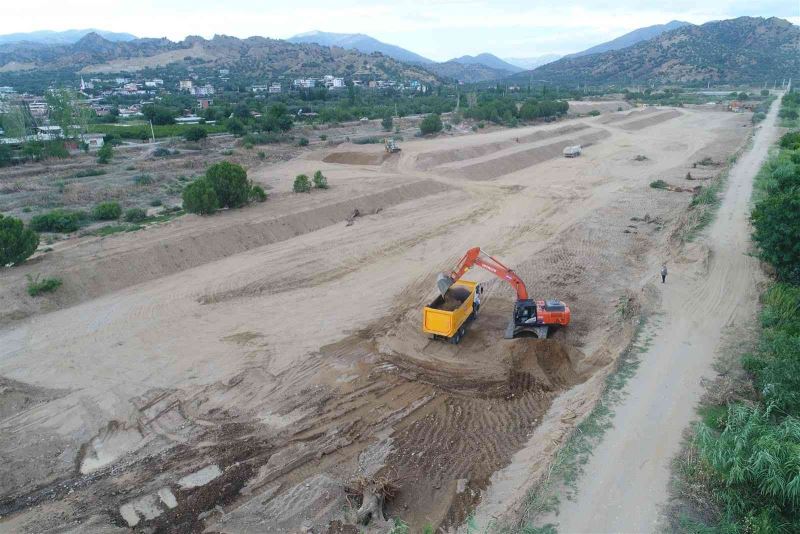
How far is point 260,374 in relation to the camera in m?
16.1

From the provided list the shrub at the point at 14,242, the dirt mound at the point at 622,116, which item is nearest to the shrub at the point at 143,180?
the shrub at the point at 14,242

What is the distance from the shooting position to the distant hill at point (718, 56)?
157000 millimetres

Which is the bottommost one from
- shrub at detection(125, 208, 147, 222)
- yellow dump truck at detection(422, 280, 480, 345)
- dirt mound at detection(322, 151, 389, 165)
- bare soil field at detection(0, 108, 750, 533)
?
bare soil field at detection(0, 108, 750, 533)

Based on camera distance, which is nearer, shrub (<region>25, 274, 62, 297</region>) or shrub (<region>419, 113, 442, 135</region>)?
shrub (<region>25, 274, 62, 297</region>)

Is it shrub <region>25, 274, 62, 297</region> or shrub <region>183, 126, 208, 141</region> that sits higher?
shrub <region>183, 126, 208, 141</region>

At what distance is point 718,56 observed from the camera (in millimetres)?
165125

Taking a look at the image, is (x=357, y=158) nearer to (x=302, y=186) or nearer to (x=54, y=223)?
(x=302, y=186)

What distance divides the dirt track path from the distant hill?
538ft

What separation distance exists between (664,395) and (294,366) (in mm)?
10546

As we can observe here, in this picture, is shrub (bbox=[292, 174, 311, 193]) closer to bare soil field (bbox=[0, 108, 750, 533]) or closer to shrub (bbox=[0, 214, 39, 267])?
bare soil field (bbox=[0, 108, 750, 533])

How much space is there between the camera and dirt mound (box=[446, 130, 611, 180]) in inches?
1738

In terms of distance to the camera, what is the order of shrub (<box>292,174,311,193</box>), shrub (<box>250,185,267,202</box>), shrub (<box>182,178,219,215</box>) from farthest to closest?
1. shrub (<box>292,174,311,193</box>)
2. shrub (<box>250,185,267,202</box>)
3. shrub (<box>182,178,219,215</box>)

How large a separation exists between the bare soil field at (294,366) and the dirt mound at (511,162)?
1102 centimetres

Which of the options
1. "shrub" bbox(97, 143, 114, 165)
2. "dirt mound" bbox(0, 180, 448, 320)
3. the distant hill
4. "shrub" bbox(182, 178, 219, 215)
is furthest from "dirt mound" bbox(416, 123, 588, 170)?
the distant hill
